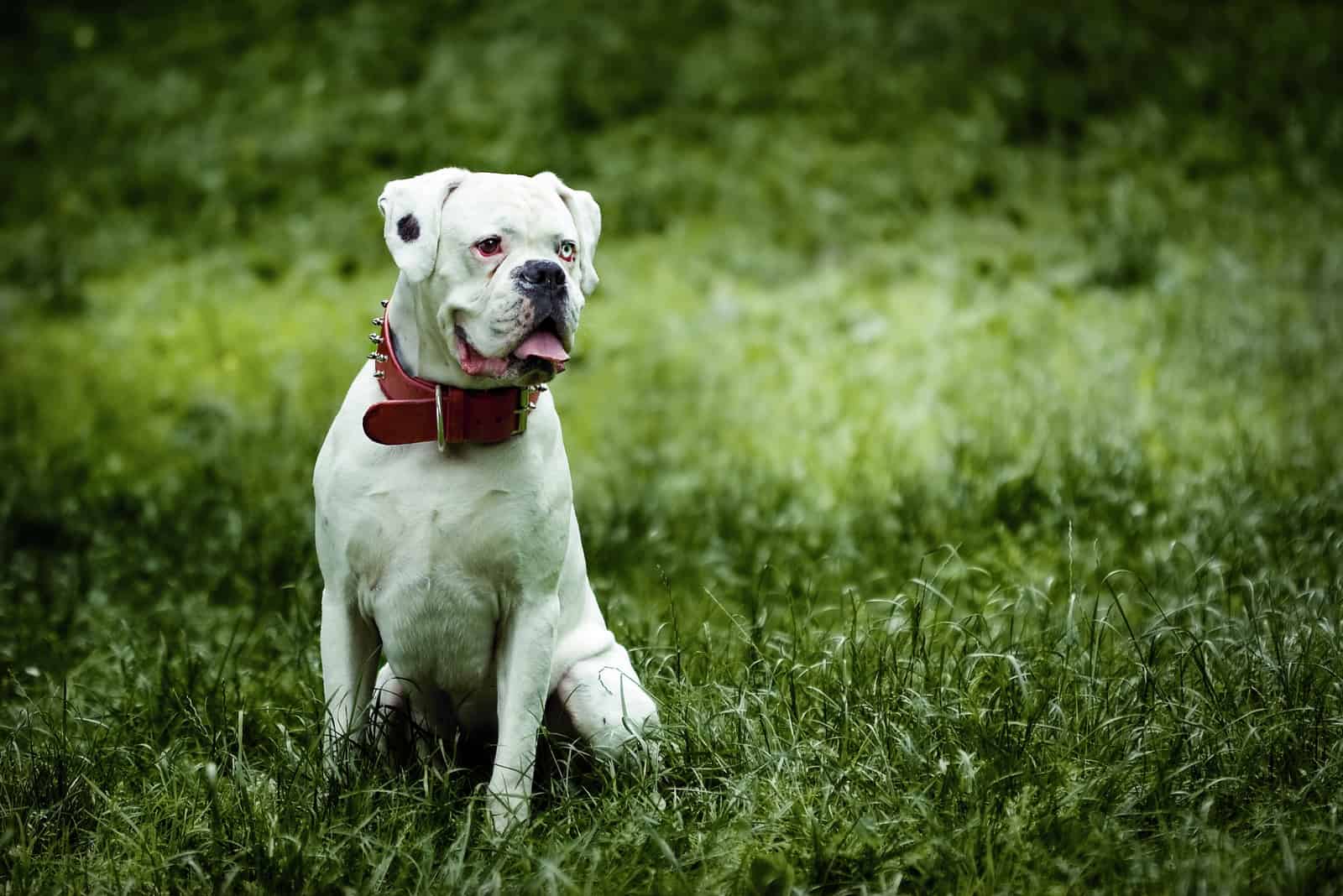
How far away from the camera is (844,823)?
115 inches

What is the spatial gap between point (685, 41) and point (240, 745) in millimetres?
8740

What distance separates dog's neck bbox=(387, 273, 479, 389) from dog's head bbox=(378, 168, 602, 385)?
0.06ft

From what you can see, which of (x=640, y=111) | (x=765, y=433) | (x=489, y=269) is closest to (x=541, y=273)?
(x=489, y=269)

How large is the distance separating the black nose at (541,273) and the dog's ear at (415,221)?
0.22 meters

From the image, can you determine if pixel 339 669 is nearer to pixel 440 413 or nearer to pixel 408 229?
pixel 440 413

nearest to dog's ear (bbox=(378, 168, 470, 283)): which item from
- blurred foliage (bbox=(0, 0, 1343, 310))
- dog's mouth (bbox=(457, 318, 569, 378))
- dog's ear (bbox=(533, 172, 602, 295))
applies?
dog's mouth (bbox=(457, 318, 569, 378))

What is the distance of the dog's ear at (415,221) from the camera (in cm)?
296

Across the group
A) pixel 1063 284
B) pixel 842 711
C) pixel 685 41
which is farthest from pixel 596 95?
pixel 842 711

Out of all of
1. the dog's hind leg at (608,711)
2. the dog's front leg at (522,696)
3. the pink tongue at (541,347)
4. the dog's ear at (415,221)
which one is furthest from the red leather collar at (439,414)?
the dog's hind leg at (608,711)

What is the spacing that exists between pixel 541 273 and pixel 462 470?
50 centimetres

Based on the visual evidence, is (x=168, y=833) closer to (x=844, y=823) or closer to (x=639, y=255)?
(x=844, y=823)

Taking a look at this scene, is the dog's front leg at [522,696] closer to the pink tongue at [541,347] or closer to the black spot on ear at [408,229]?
the pink tongue at [541,347]

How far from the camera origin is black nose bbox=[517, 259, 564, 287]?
2916mm

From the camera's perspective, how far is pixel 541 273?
9.57ft
